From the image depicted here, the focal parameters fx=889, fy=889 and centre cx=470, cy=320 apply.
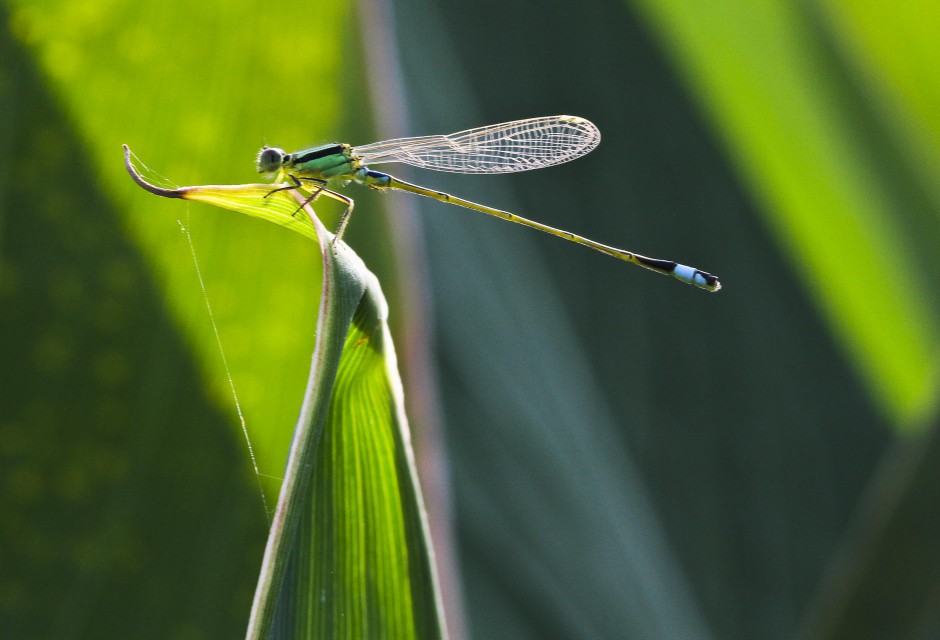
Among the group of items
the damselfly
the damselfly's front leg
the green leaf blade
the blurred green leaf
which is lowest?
the green leaf blade

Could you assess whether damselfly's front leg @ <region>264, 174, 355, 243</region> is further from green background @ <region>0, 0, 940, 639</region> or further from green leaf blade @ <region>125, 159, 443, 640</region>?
green leaf blade @ <region>125, 159, 443, 640</region>

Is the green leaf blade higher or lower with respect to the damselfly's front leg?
lower

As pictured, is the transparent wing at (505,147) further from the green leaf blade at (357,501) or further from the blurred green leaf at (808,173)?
the green leaf blade at (357,501)

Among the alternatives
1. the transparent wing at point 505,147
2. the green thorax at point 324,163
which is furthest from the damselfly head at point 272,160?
the transparent wing at point 505,147

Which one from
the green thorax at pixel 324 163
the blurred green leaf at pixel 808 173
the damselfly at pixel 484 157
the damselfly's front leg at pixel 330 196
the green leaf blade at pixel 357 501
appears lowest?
the green leaf blade at pixel 357 501

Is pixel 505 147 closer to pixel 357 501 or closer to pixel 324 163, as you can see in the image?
pixel 324 163

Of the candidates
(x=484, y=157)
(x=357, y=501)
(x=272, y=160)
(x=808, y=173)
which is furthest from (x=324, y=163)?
(x=808, y=173)

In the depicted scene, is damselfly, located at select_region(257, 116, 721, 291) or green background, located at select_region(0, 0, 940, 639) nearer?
damselfly, located at select_region(257, 116, 721, 291)

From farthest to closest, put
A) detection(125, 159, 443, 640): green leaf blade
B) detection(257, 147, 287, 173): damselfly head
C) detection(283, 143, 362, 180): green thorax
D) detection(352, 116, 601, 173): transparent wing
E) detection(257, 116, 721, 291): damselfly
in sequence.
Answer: detection(352, 116, 601, 173): transparent wing
detection(257, 116, 721, 291): damselfly
detection(283, 143, 362, 180): green thorax
detection(257, 147, 287, 173): damselfly head
detection(125, 159, 443, 640): green leaf blade

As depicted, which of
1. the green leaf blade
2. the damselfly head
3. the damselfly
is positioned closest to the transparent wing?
the damselfly
